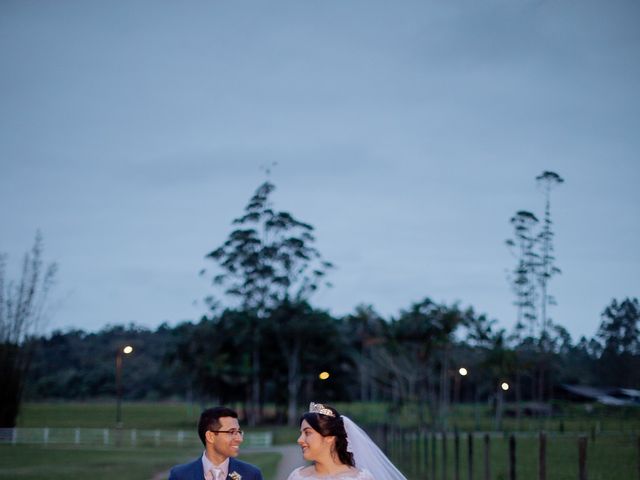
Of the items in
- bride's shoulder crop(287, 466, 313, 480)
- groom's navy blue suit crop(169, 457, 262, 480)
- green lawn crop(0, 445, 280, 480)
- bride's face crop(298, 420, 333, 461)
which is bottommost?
green lawn crop(0, 445, 280, 480)

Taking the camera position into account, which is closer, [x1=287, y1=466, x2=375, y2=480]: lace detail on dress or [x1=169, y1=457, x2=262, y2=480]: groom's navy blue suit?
[x1=169, y1=457, x2=262, y2=480]: groom's navy blue suit

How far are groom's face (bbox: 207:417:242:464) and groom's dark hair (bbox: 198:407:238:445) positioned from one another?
1.0 inches

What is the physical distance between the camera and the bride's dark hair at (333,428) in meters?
5.02

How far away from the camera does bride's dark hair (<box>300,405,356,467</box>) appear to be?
5023 millimetres

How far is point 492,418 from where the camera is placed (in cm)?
6419

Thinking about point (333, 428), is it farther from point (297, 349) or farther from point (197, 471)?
point (297, 349)

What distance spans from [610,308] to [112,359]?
54425 millimetres

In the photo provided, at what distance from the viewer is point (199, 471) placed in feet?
15.7

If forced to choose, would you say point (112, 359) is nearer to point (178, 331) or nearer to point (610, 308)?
point (178, 331)

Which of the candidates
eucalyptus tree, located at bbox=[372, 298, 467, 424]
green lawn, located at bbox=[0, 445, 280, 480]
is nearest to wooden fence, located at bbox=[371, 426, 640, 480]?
green lawn, located at bbox=[0, 445, 280, 480]

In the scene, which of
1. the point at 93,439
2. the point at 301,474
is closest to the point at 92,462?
the point at 93,439

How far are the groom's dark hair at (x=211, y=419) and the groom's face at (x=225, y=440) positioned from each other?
0.08 ft

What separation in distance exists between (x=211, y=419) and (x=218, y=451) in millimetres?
185

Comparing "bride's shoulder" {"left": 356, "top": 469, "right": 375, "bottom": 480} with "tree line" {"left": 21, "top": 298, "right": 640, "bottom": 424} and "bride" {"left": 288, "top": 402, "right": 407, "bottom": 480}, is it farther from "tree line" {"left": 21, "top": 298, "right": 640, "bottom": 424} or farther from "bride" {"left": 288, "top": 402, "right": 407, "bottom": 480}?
"tree line" {"left": 21, "top": 298, "right": 640, "bottom": 424}
